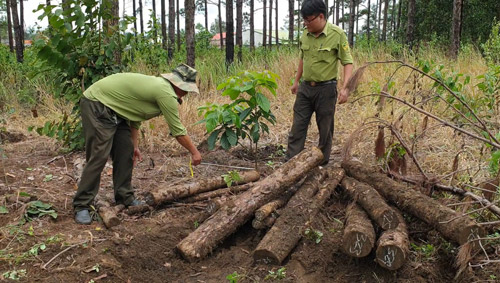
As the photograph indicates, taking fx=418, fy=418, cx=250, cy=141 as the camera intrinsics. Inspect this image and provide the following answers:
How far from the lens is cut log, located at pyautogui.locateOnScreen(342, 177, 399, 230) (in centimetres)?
290

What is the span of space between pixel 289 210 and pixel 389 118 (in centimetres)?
336

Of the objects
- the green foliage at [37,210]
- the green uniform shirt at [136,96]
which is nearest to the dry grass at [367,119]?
the green uniform shirt at [136,96]

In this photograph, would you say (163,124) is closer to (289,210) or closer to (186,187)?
(186,187)

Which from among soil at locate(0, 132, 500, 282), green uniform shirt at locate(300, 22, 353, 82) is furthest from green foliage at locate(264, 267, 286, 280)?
green uniform shirt at locate(300, 22, 353, 82)

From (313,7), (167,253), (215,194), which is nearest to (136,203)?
(215,194)

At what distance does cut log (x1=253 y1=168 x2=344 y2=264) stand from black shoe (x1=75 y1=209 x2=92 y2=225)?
1507mm

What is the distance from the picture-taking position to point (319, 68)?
14.3ft

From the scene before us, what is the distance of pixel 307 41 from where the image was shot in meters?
4.43

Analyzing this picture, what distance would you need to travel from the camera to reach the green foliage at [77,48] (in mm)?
4613

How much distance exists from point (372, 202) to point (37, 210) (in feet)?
9.16

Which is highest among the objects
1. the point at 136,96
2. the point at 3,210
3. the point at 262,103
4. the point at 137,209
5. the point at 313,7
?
the point at 313,7

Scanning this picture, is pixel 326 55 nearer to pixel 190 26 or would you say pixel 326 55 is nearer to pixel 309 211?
pixel 309 211

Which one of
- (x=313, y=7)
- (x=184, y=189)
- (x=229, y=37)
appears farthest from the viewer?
(x=229, y=37)

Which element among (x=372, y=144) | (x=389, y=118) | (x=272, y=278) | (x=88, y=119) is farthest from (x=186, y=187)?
(x=389, y=118)
